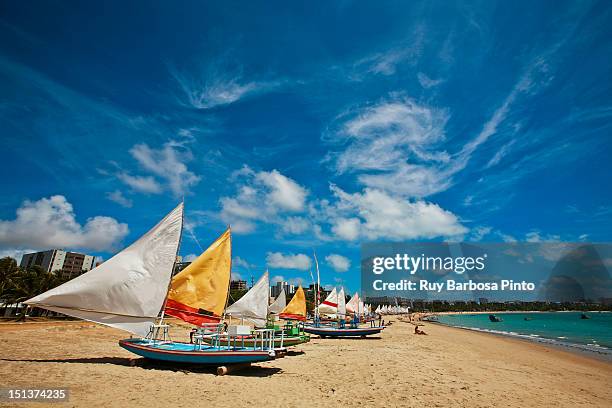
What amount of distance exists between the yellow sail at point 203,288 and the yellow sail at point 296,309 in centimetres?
1703

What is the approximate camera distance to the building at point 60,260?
115 m

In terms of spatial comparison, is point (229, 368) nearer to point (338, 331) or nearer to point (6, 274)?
point (338, 331)

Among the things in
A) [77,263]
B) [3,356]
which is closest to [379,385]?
[3,356]

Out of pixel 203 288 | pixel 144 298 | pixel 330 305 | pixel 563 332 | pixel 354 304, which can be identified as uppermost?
pixel 354 304

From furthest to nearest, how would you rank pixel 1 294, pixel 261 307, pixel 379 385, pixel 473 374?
pixel 1 294, pixel 261 307, pixel 473 374, pixel 379 385

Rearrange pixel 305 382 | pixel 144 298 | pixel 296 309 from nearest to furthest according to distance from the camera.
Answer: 1. pixel 305 382
2. pixel 144 298
3. pixel 296 309

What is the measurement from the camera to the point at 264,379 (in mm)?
13031

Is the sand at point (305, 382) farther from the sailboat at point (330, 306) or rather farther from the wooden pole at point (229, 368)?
the sailboat at point (330, 306)

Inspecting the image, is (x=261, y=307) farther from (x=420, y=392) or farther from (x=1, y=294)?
(x=1, y=294)

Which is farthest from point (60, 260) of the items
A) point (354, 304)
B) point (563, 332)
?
point (563, 332)

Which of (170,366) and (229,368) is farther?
(170,366)

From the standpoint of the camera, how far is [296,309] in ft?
108

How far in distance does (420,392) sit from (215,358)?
806 cm

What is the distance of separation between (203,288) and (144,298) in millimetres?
3019
